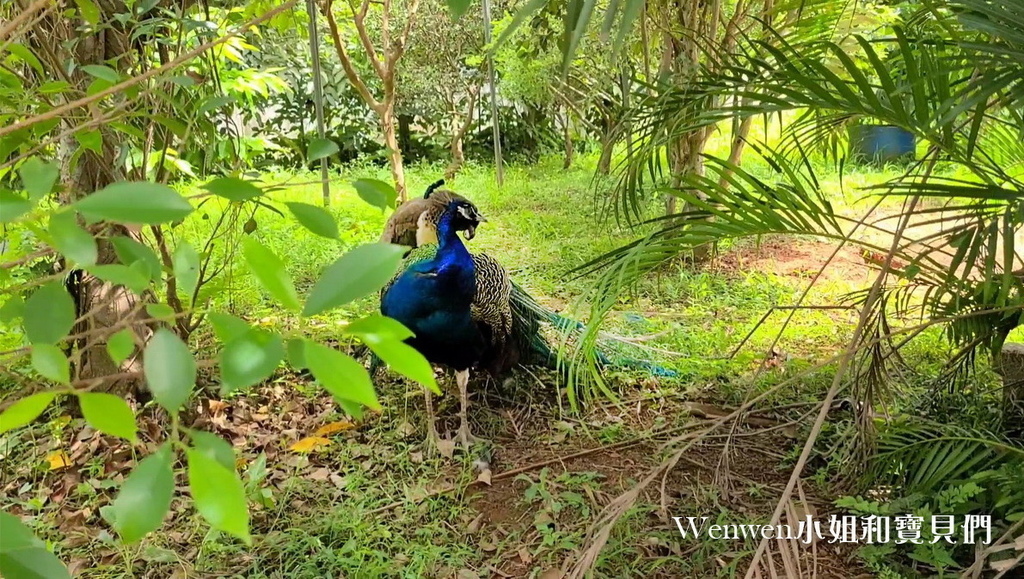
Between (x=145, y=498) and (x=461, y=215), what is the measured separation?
1804mm

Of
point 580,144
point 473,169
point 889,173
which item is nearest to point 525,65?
point 473,169

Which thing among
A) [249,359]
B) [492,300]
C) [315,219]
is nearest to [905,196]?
[492,300]

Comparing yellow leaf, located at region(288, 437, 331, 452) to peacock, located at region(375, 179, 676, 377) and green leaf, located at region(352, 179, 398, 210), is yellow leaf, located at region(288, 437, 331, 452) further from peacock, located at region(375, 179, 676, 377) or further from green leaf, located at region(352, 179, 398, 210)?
green leaf, located at region(352, 179, 398, 210)

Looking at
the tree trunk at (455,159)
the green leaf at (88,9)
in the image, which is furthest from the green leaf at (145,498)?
the tree trunk at (455,159)

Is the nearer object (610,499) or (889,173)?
(610,499)

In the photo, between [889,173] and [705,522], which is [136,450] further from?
[889,173]

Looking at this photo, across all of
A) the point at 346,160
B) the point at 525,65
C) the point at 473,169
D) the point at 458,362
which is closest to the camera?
the point at 458,362

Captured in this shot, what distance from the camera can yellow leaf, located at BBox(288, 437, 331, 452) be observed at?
2.03 metres

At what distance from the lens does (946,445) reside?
1.55m

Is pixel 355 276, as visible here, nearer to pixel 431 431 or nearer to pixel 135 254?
pixel 135 254

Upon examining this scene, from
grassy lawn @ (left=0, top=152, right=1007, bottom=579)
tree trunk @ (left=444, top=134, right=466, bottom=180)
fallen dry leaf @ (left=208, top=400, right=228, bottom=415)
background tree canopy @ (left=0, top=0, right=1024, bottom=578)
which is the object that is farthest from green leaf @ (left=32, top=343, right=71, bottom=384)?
tree trunk @ (left=444, top=134, right=466, bottom=180)

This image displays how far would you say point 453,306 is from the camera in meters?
2.02

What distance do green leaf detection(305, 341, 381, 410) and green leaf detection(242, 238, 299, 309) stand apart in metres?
0.03

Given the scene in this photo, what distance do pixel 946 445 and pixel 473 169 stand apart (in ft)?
16.0
